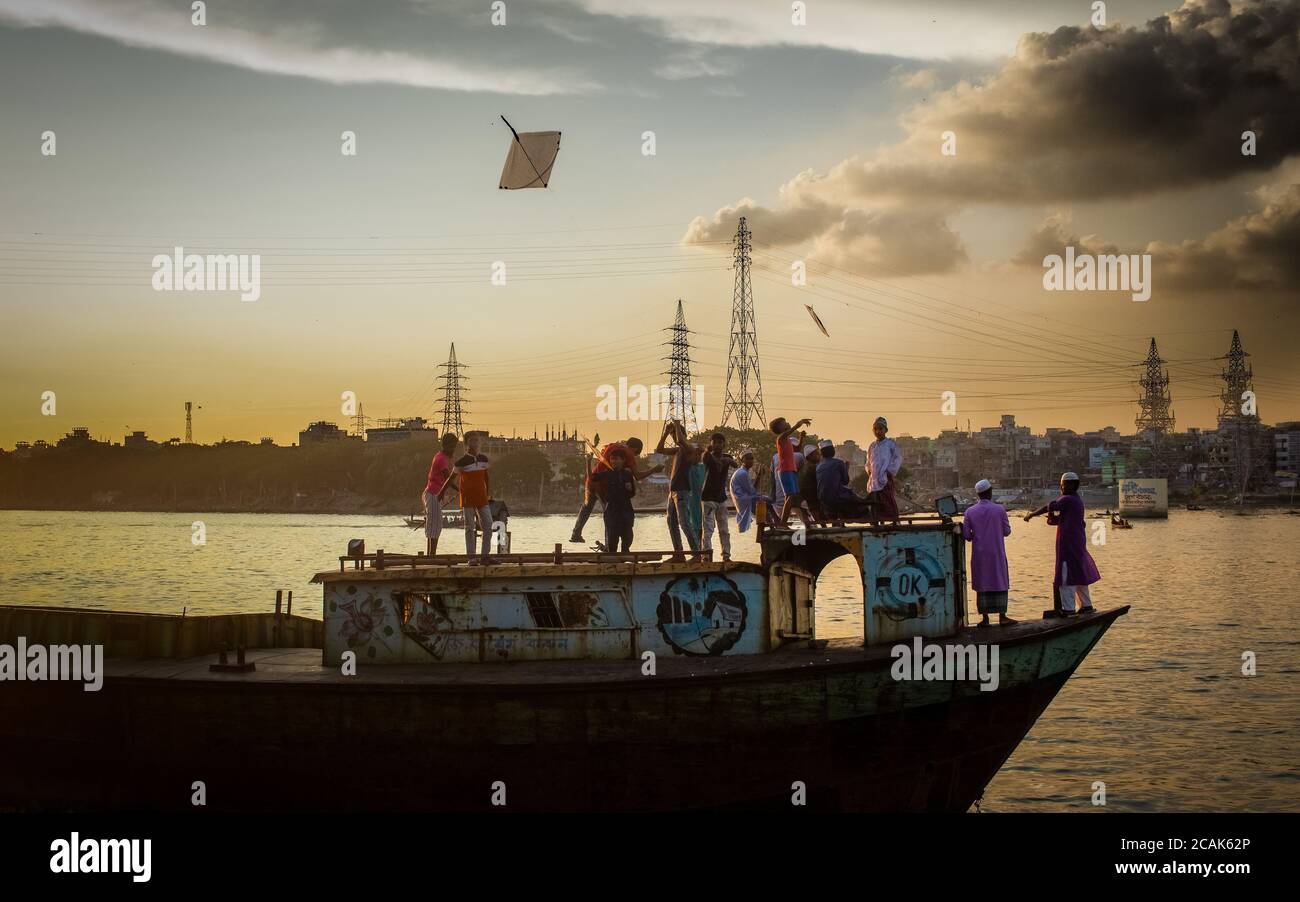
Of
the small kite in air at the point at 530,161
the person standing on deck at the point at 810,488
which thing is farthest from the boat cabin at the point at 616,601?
the small kite in air at the point at 530,161

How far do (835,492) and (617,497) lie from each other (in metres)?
3.27

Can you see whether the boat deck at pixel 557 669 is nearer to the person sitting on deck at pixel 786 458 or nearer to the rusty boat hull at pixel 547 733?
the rusty boat hull at pixel 547 733

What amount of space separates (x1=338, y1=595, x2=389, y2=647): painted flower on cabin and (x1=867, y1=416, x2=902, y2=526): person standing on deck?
691 centimetres

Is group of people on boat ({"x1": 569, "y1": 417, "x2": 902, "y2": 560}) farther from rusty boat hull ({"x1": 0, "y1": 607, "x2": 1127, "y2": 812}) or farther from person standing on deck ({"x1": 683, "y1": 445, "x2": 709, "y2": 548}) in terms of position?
rusty boat hull ({"x1": 0, "y1": 607, "x2": 1127, "y2": 812})

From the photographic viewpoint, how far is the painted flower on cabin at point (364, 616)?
44.3 feet

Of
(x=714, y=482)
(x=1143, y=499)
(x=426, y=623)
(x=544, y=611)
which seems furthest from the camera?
(x=1143, y=499)

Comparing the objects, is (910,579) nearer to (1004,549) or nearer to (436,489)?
(1004,549)

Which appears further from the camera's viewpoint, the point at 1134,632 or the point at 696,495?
the point at 1134,632

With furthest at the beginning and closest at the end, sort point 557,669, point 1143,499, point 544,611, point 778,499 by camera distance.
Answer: point 1143,499 → point 778,499 → point 544,611 → point 557,669

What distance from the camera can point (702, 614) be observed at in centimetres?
1328
